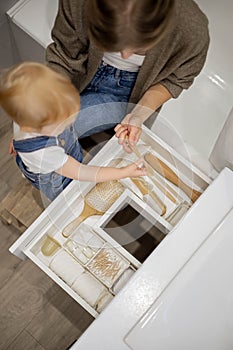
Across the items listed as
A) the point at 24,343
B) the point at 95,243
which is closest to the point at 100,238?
the point at 95,243

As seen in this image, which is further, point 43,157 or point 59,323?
point 59,323

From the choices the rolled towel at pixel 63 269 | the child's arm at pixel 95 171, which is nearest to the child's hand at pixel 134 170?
the child's arm at pixel 95 171

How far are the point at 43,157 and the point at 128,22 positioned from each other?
11.2 inches

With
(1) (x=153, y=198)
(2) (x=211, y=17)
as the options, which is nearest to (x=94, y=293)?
(1) (x=153, y=198)

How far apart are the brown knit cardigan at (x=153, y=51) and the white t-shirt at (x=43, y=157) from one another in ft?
0.64

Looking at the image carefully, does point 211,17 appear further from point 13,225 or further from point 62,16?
point 13,225

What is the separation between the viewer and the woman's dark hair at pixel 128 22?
83 cm

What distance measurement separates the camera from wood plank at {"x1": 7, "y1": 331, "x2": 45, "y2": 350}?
148 centimetres

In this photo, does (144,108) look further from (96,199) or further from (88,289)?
(88,289)

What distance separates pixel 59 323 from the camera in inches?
59.1

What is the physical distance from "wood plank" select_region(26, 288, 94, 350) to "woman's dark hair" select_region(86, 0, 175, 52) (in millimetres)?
813

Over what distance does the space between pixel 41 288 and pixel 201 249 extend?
0.68 m

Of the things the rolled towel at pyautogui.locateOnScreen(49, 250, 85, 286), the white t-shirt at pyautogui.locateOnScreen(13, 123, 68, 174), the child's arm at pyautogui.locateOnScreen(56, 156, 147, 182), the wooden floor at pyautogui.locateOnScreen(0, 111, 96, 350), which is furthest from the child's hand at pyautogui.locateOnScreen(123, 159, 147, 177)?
the wooden floor at pyautogui.locateOnScreen(0, 111, 96, 350)

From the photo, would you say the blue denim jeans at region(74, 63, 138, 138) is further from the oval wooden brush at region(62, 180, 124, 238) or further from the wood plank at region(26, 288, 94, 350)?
the wood plank at region(26, 288, 94, 350)
